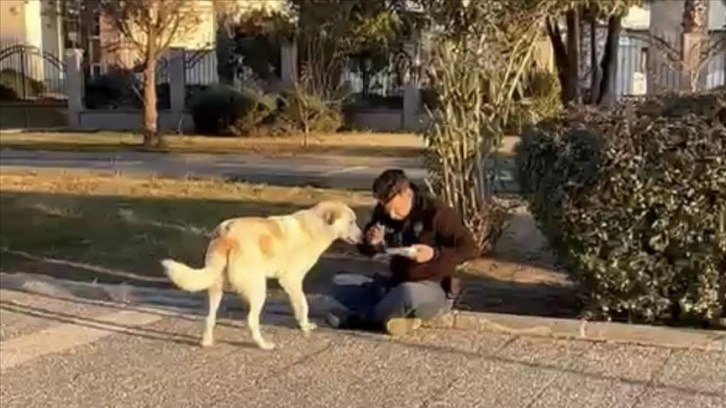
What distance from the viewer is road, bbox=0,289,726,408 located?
6.02m

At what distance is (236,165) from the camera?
66.5ft

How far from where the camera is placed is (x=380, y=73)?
31.7m

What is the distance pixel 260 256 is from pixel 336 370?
32.5 inches

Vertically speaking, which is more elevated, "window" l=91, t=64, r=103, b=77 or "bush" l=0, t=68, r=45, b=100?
"window" l=91, t=64, r=103, b=77

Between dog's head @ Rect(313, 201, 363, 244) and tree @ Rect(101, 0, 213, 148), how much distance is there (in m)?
17.9

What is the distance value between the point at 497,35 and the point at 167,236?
398cm

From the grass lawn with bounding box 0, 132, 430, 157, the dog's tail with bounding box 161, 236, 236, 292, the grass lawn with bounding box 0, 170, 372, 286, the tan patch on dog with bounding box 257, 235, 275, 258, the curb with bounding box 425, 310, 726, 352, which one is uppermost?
the tan patch on dog with bounding box 257, 235, 275, 258

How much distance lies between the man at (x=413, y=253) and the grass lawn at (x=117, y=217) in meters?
2.69

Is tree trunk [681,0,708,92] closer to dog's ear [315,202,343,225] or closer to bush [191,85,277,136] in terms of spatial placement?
bush [191,85,277,136]

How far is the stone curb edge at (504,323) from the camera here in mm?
6926

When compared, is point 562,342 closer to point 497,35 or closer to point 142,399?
point 142,399

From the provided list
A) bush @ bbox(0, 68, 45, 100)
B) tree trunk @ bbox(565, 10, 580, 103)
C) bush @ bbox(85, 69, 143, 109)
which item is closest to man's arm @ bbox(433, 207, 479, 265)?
tree trunk @ bbox(565, 10, 580, 103)

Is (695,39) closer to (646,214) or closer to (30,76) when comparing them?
(30,76)

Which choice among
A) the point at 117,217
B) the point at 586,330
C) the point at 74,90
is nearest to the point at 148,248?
the point at 117,217
